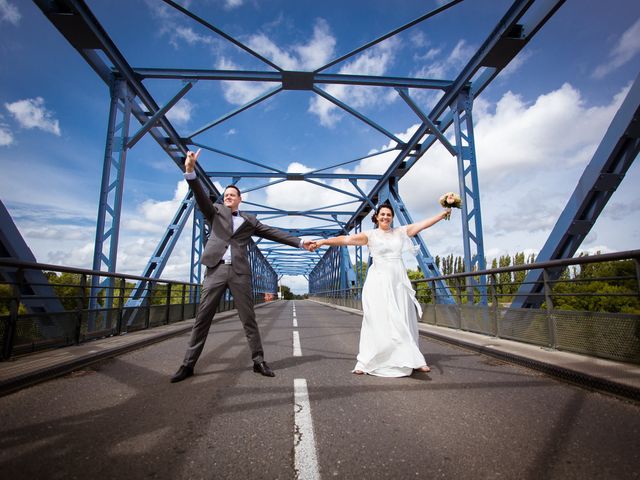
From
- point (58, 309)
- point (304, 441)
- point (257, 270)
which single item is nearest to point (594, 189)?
point (304, 441)

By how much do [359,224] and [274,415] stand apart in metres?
20.9

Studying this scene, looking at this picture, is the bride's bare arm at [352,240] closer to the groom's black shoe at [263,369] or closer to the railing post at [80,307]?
the groom's black shoe at [263,369]

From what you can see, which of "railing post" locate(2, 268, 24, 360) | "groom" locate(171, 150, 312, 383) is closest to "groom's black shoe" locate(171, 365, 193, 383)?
"groom" locate(171, 150, 312, 383)

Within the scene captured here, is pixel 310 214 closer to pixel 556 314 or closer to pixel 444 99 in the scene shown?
pixel 444 99

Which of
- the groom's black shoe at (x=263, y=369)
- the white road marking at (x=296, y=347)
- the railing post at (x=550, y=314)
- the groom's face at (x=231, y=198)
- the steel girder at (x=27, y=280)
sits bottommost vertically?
the white road marking at (x=296, y=347)

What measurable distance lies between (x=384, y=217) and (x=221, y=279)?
218cm

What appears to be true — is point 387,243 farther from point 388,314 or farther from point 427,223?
point 388,314

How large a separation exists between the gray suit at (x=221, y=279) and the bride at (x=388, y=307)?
1162 mm

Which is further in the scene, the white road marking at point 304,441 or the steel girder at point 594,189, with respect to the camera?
the steel girder at point 594,189

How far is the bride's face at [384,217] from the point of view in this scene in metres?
4.61

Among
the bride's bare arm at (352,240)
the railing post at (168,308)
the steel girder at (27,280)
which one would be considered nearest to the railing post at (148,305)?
the railing post at (168,308)

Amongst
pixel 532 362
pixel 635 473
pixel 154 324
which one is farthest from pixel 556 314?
pixel 154 324

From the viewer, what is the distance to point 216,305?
12.6 ft

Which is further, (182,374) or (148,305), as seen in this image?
(148,305)
